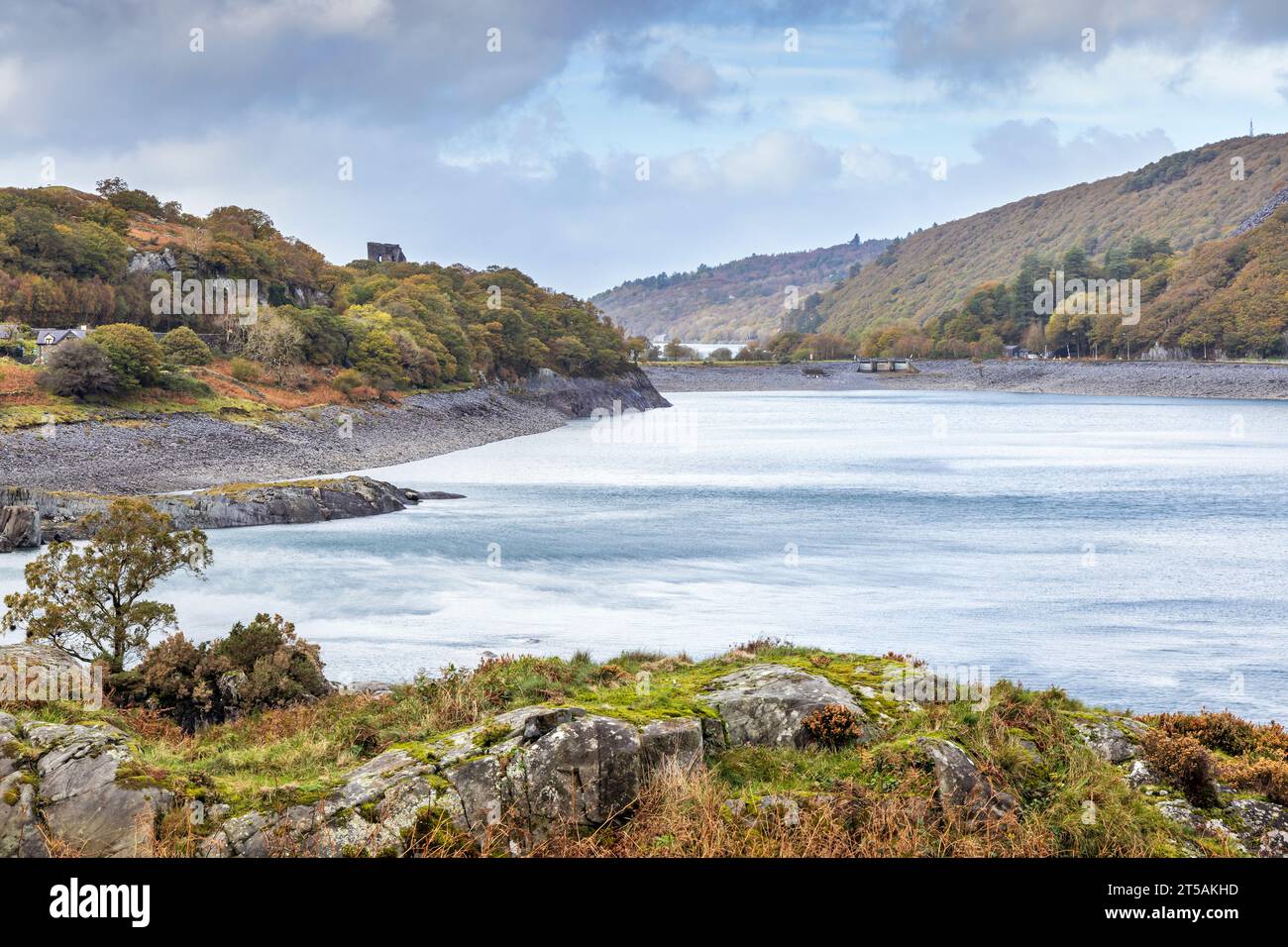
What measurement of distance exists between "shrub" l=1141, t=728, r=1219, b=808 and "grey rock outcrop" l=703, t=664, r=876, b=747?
2.48 m

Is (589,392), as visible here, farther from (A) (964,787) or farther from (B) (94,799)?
(B) (94,799)

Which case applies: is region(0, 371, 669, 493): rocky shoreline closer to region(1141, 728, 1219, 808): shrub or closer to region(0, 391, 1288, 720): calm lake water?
region(0, 391, 1288, 720): calm lake water

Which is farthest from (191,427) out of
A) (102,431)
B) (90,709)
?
(90,709)

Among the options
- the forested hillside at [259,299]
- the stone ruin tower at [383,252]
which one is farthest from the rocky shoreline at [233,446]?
the stone ruin tower at [383,252]

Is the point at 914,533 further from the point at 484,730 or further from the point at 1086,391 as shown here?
the point at 1086,391

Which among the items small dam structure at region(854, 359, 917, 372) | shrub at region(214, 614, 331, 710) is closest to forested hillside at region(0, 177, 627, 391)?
shrub at region(214, 614, 331, 710)

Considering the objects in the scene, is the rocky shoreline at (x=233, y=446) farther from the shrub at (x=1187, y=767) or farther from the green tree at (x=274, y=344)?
the shrub at (x=1187, y=767)

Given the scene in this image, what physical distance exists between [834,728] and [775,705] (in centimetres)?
64

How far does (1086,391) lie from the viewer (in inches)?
5984

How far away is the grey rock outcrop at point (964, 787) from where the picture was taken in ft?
25.7

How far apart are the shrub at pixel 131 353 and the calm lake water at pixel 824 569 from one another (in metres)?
13.3

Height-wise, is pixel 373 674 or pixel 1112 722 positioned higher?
pixel 1112 722
